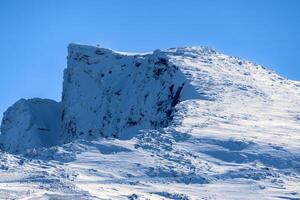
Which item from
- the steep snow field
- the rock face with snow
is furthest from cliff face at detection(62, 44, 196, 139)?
the rock face with snow

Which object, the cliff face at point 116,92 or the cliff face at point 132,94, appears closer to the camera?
the cliff face at point 132,94

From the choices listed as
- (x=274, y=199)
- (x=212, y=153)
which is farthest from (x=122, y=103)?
(x=274, y=199)

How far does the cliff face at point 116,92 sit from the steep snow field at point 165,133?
13 cm

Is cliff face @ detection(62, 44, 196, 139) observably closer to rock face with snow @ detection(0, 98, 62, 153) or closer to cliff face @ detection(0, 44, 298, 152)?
cliff face @ detection(0, 44, 298, 152)

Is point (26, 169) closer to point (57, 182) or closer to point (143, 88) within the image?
point (57, 182)

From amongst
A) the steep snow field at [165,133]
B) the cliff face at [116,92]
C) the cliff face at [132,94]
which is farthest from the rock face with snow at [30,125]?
the cliff face at [116,92]

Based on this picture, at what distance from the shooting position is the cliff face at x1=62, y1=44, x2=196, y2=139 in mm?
59219

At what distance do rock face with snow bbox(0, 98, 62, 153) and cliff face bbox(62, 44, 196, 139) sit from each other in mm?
2272

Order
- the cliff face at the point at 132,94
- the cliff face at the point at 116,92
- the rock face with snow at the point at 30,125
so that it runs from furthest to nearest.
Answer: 1. the rock face with snow at the point at 30,125
2. the cliff face at the point at 116,92
3. the cliff face at the point at 132,94

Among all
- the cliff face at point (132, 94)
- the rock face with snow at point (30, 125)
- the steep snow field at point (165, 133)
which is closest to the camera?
the steep snow field at point (165, 133)

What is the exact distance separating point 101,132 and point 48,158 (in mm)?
34127

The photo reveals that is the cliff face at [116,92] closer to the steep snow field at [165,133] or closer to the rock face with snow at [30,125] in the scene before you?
the steep snow field at [165,133]

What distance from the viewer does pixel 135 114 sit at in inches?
2443

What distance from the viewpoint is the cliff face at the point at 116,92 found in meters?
59.2
